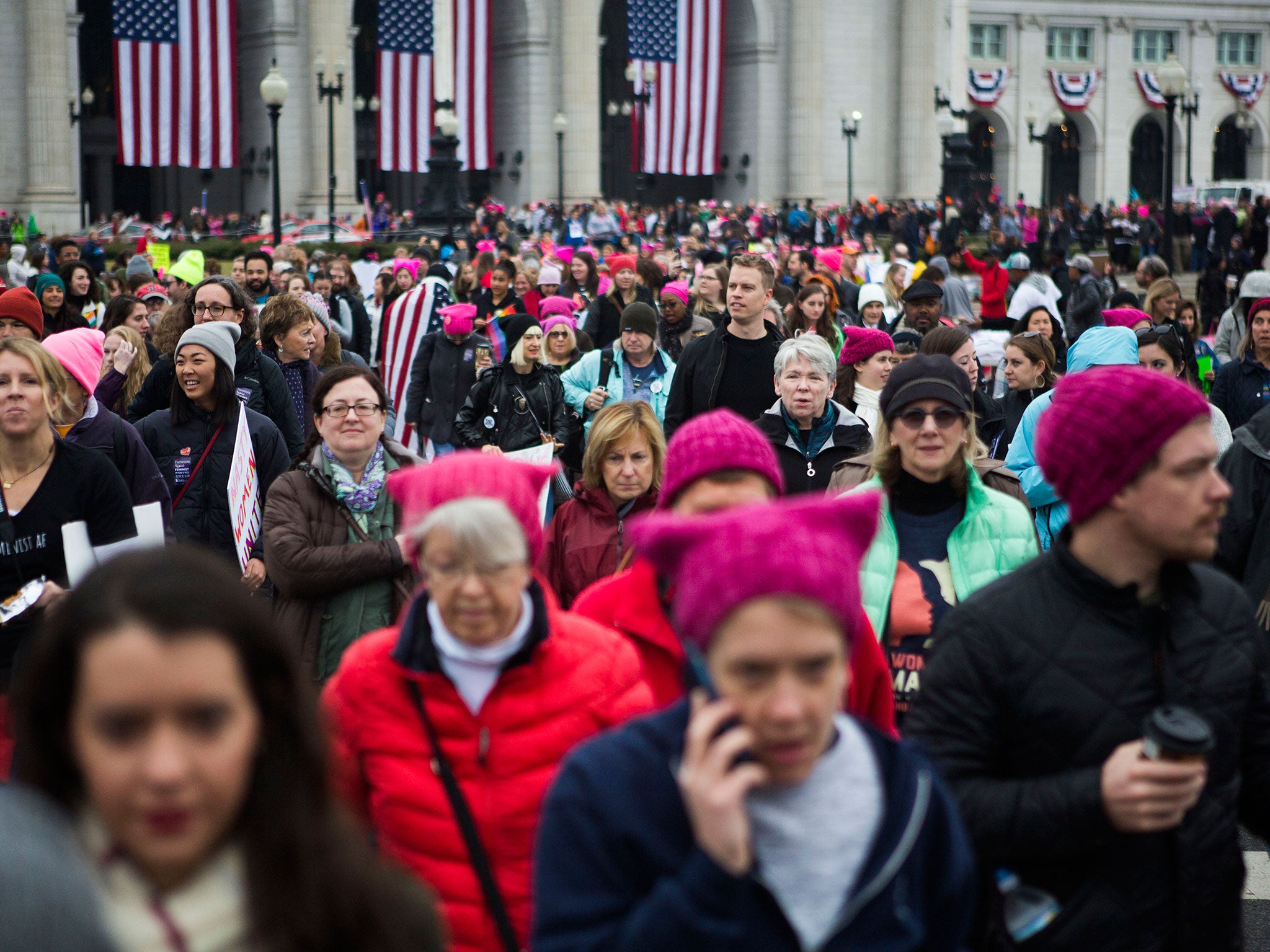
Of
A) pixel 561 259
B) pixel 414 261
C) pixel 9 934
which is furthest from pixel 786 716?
pixel 414 261

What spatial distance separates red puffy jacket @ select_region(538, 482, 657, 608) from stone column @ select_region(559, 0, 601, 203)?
4443 cm

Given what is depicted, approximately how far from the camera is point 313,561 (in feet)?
16.6

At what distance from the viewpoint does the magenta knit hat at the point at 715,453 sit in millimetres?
3572

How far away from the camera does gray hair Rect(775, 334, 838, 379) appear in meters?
6.61

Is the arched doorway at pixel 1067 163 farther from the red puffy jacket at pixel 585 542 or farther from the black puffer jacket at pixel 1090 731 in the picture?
the black puffer jacket at pixel 1090 731

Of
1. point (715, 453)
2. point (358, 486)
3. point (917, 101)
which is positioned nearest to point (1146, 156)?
point (917, 101)

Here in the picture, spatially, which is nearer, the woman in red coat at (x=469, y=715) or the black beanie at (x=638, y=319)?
the woman in red coat at (x=469, y=715)

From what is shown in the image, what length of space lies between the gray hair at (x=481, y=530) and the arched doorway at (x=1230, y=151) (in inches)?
3433

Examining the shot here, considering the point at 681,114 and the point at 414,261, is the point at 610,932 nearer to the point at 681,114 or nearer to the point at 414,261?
the point at 414,261

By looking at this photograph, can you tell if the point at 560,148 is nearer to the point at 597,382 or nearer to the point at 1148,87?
the point at 597,382

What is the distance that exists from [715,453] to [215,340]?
3.76 metres

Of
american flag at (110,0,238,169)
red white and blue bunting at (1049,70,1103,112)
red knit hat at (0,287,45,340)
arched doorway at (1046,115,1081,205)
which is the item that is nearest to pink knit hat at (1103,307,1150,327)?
red knit hat at (0,287,45,340)

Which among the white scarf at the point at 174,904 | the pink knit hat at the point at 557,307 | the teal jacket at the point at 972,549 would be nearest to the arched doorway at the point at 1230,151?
the pink knit hat at the point at 557,307

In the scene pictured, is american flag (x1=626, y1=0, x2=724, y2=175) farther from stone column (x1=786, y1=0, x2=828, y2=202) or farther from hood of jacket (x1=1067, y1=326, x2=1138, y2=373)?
hood of jacket (x1=1067, y1=326, x2=1138, y2=373)
